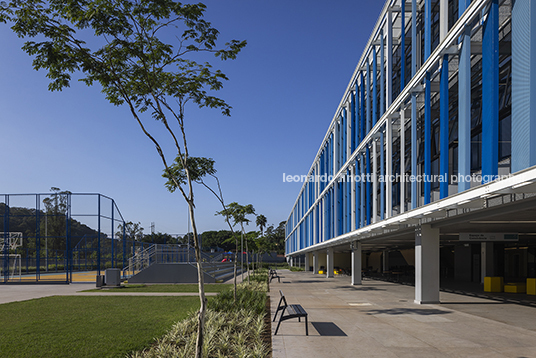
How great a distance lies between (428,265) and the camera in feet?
55.4

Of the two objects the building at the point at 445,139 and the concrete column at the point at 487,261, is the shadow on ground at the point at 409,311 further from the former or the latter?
the concrete column at the point at 487,261

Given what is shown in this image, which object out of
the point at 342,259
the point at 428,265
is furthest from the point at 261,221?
the point at 428,265

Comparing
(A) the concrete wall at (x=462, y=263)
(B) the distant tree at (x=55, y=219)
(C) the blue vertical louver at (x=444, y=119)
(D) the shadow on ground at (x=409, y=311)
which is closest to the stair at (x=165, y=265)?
(B) the distant tree at (x=55, y=219)

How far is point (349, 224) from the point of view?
2622 centimetres

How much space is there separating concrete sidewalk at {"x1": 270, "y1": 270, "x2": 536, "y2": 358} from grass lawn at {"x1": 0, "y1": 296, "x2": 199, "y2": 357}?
326 centimetres

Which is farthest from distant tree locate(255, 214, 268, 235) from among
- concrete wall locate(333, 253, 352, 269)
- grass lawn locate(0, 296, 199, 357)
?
grass lawn locate(0, 296, 199, 357)

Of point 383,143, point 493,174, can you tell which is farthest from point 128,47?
point 383,143

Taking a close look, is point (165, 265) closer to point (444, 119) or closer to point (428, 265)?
point (428, 265)

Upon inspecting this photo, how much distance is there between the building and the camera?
31.7 feet

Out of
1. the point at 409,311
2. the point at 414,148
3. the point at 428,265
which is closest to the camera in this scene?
the point at 409,311

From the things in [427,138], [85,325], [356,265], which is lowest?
[356,265]

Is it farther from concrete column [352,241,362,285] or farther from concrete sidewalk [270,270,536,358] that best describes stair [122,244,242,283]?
concrete sidewalk [270,270,536,358]

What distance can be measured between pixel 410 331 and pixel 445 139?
5.56 meters

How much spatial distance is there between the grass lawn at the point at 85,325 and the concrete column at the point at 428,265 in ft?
28.6
